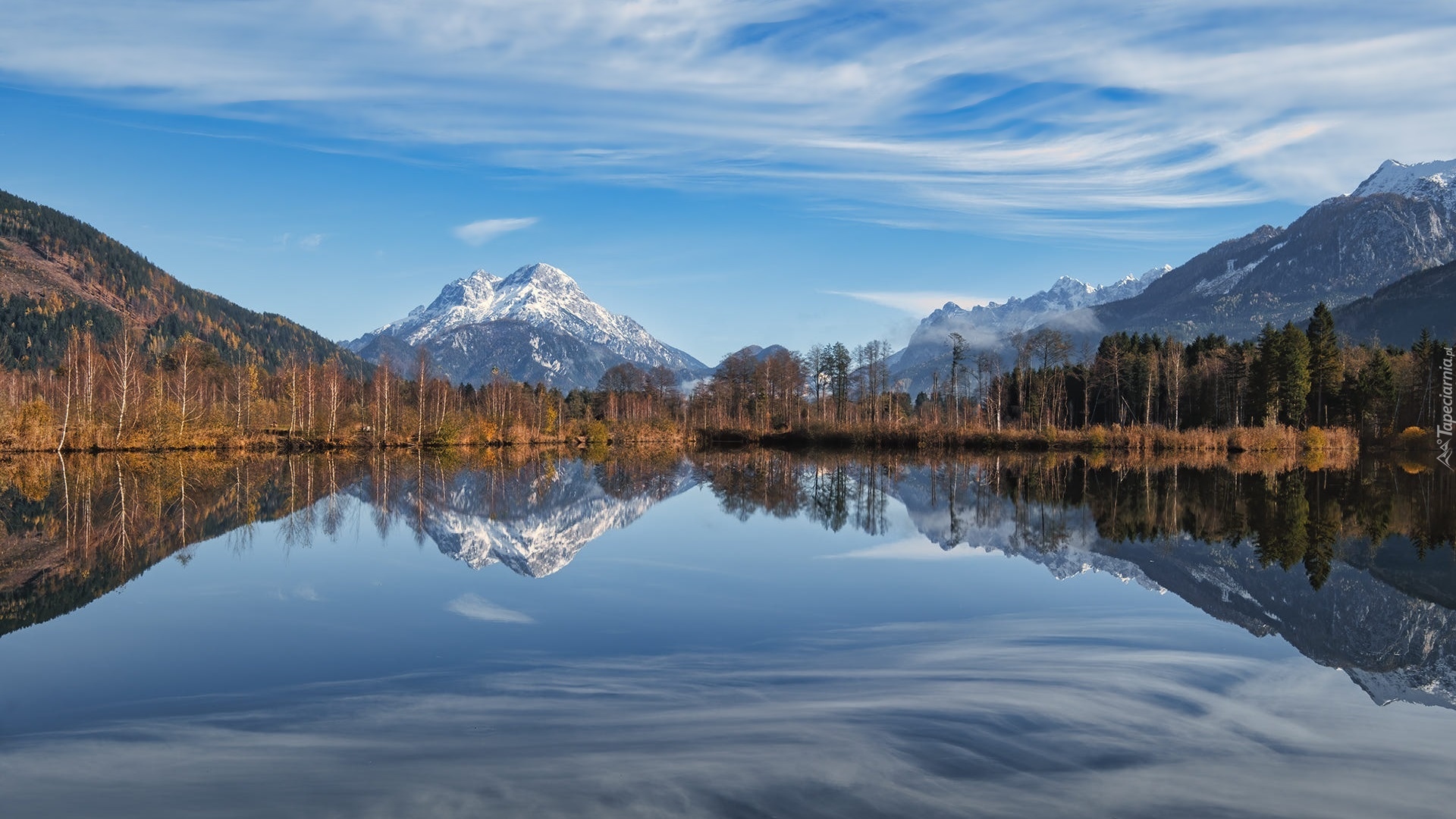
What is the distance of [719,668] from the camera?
29.7 feet

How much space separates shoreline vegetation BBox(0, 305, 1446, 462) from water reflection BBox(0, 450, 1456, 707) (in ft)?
37.0

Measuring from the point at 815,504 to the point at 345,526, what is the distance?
13.1 meters

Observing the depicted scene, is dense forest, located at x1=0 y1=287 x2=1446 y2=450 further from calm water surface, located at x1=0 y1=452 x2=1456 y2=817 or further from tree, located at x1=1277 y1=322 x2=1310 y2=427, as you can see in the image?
calm water surface, located at x1=0 y1=452 x2=1456 y2=817

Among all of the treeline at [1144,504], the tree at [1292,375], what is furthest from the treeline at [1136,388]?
the treeline at [1144,504]

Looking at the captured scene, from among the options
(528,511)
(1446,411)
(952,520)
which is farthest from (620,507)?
(1446,411)

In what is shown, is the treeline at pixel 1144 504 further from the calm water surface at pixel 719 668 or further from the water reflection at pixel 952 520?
the calm water surface at pixel 719 668

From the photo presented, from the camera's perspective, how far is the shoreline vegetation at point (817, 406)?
5381 cm

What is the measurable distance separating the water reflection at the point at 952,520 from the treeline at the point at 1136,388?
87.1 feet

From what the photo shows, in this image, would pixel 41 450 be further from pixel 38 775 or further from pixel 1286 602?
pixel 1286 602

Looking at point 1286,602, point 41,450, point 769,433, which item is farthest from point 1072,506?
point 769,433

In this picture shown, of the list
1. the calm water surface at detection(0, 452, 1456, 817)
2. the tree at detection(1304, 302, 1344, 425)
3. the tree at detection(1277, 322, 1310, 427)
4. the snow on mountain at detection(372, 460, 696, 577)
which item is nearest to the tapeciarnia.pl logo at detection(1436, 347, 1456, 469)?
the tree at detection(1304, 302, 1344, 425)

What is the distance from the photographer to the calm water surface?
20.2 feet

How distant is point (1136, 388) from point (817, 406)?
2987 centimetres

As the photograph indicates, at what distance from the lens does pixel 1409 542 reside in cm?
1867
